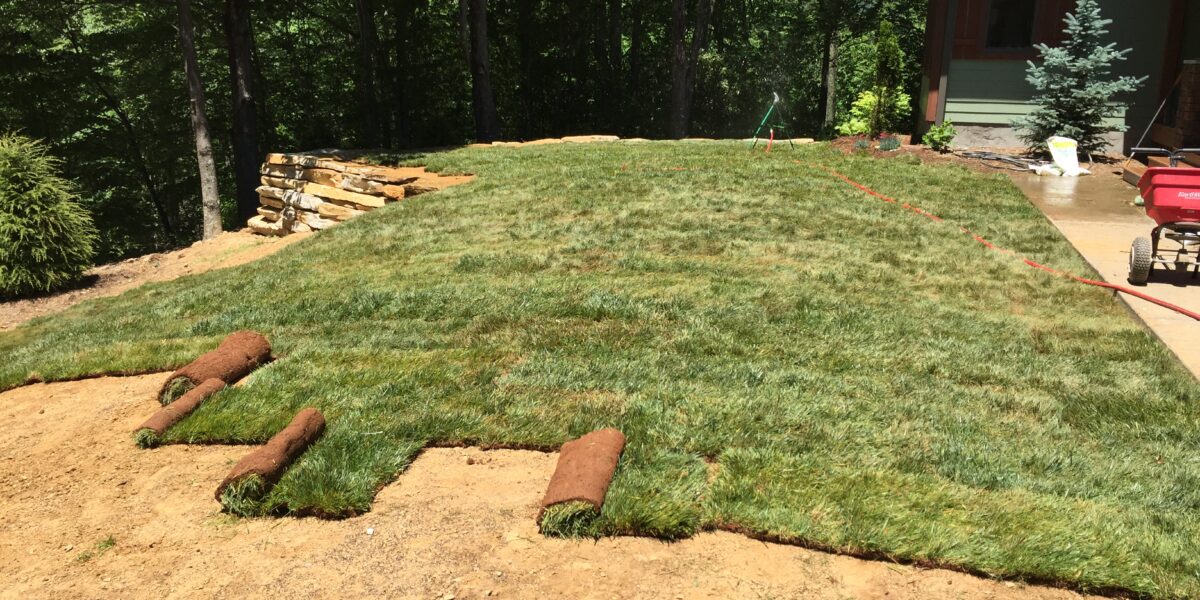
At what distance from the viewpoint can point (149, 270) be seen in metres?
11.8

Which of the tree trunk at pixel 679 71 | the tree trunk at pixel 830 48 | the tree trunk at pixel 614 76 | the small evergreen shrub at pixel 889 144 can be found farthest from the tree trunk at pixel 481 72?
the tree trunk at pixel 830 48

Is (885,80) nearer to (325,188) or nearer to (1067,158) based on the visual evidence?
(1067,158)

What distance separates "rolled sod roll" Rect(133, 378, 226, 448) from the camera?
4160 millimetres

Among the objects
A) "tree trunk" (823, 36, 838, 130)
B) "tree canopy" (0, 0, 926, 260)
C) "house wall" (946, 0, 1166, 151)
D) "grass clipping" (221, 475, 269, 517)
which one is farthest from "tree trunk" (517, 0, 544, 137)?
"grass clipping" (221, 475, 269, 517)

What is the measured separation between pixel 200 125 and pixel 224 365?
11458mm

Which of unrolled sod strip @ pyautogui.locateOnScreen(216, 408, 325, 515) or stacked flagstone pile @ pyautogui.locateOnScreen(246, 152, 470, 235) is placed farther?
stacked flagstone pile @ pyautogui.locateOnScreen(246, 152, 470, 235)

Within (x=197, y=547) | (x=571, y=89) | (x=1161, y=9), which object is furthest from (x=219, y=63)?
(x=197, y=547)

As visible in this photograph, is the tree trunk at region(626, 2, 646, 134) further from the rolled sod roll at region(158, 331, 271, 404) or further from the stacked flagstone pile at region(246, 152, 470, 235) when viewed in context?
the rolled sod roll at region(158, 331, 271, 404)

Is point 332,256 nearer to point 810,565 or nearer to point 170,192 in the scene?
point 810,565

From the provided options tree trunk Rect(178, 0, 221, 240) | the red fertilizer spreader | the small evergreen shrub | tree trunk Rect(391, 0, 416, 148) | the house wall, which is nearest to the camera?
the red fertilizer spreader

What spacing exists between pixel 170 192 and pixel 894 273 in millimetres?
27908

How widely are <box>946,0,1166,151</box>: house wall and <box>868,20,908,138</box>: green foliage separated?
1.05 m

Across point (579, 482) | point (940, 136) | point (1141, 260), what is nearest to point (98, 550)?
point (579, 482)

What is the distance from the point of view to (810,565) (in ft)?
9.98
